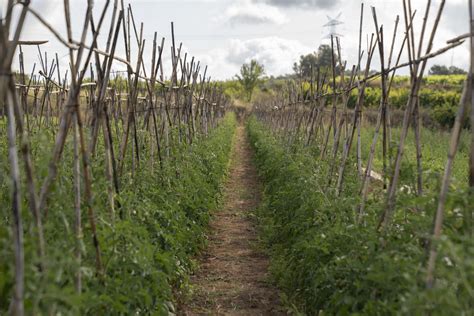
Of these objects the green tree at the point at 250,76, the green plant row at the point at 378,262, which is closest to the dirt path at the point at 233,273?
the green plant row at the point at 378,262

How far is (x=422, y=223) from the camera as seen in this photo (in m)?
3.03

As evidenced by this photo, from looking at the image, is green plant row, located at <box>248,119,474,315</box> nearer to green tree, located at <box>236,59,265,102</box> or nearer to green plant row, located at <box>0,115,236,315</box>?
green plant row, located at <box>0,115,236,315</box>

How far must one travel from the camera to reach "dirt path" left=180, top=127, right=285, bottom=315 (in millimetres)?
5289

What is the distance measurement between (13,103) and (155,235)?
95.5 inches

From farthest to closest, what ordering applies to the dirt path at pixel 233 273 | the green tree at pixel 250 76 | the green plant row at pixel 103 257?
1. the green tree at pixel 250 76
2. the dirt path at pixel 233 273
3. the green plant row at pixel 103 257

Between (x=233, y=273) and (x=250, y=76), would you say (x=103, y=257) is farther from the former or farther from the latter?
(x=250, y=76)

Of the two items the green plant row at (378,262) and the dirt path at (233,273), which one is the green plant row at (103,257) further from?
the green plant row at (378,262)

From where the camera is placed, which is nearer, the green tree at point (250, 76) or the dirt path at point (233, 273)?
the dirt path at point (233, 273)

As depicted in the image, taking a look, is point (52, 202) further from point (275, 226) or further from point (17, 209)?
point (275, 226)

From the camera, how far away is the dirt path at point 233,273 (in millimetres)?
5289

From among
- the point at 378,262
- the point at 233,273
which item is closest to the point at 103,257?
the point at 378,262

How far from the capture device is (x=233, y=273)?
630cm

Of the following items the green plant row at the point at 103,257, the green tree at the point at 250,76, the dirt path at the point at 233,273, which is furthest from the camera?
the green tree at the point at 250,76

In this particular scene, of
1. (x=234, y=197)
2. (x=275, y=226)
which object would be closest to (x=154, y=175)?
(x=275, y=226)
